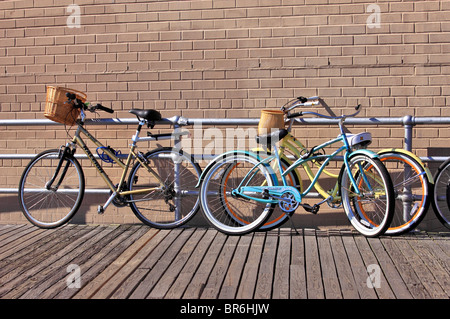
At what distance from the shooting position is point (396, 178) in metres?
4.75

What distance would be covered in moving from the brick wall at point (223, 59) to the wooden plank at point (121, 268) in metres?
0.87

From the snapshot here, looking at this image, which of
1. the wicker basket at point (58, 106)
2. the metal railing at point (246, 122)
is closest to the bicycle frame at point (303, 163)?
the metal railing at point (246, 122)

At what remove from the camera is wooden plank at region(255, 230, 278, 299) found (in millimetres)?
3211

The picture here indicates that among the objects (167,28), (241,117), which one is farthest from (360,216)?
(167,28)

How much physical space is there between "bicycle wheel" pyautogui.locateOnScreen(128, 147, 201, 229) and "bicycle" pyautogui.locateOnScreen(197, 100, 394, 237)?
25cm

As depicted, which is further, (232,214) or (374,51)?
(374,51)

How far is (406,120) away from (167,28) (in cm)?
239

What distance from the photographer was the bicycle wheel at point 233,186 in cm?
438

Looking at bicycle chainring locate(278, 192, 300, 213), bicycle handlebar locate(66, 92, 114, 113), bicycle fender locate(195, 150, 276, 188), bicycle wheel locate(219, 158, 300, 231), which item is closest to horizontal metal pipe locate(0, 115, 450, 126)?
bicycle handlebar locate(66, 92, 114, 113)

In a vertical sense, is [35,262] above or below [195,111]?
below

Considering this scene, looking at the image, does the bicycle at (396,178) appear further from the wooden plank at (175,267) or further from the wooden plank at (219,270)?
the wooden plank at (175,267)

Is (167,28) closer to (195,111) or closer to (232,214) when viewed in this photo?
(195,111)

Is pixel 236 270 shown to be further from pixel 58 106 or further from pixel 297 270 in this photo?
pixel 58 106

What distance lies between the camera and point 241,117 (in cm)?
500
